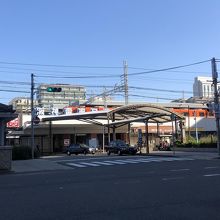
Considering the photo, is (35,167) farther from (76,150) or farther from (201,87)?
(201,87)

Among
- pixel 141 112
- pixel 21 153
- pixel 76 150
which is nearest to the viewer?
pixel 21 153

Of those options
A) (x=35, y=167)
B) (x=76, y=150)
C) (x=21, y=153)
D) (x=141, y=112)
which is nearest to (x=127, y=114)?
(x=141, y=112)

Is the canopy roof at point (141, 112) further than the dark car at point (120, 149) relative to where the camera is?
Yes

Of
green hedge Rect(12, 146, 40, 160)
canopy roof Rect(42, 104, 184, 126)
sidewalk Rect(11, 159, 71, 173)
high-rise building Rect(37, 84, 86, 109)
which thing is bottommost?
sidewalk Rect(11, 159, 71, 173)

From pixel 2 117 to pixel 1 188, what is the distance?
14672 millimetres

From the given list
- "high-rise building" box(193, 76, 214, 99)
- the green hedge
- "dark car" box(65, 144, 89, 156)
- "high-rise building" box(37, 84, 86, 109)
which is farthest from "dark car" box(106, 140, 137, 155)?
"high-rise building" box(193, 76, 214, 99)

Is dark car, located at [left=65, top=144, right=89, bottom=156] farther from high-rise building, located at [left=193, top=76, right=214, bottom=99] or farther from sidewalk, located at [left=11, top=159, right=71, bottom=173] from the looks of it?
high-rise building, located at [left=193, top=76, right=214, bottom=99]

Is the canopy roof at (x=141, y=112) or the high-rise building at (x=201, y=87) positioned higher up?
the high-rise building at (x=201, y=87)

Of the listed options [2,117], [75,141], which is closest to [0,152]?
[2,117]

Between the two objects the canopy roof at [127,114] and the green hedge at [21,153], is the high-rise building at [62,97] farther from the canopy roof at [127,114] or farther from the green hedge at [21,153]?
the green hedge at [21,153]

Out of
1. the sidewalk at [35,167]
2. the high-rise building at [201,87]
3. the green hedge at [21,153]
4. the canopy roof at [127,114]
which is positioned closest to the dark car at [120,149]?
the canopy roof at [127,114]

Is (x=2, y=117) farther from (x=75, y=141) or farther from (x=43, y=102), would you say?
(x=43, y=102)

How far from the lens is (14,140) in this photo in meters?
73.2

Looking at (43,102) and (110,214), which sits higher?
(43,102)
